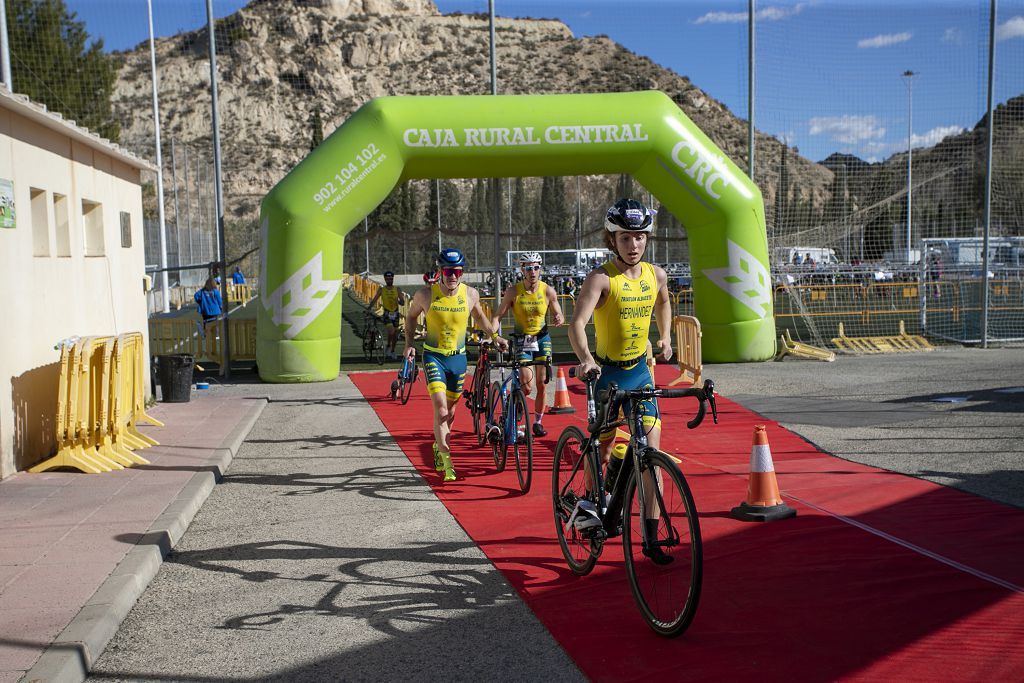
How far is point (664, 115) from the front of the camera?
16938mm

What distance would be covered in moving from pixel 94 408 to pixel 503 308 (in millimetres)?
4193

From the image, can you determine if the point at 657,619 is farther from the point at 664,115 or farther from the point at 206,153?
the point at 206,153

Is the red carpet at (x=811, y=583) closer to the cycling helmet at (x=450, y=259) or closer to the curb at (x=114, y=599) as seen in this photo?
the cycling helmet at (x=450, y=259)

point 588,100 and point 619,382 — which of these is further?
point 588,100

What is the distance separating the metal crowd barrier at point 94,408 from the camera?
29.0ft

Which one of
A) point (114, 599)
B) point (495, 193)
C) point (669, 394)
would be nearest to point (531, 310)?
point (669, 394)

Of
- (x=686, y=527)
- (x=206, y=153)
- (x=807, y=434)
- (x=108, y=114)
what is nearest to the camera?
(x=686, y=527)

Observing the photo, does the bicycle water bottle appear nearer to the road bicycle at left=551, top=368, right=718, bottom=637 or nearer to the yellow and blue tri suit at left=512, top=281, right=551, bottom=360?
the road bicycle at left=551, top=368, right=718, bottom=637

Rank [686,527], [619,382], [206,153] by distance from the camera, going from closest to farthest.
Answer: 1. [686,527]
2. [619,382]
3. [206,153]

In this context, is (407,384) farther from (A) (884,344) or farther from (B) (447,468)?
(A) (884,344)

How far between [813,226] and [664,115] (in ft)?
22.8

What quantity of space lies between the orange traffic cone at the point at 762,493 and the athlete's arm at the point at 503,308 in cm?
324

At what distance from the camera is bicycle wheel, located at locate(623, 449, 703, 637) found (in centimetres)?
424

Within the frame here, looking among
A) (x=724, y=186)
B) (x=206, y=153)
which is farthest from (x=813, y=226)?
(x=206, y=153)
